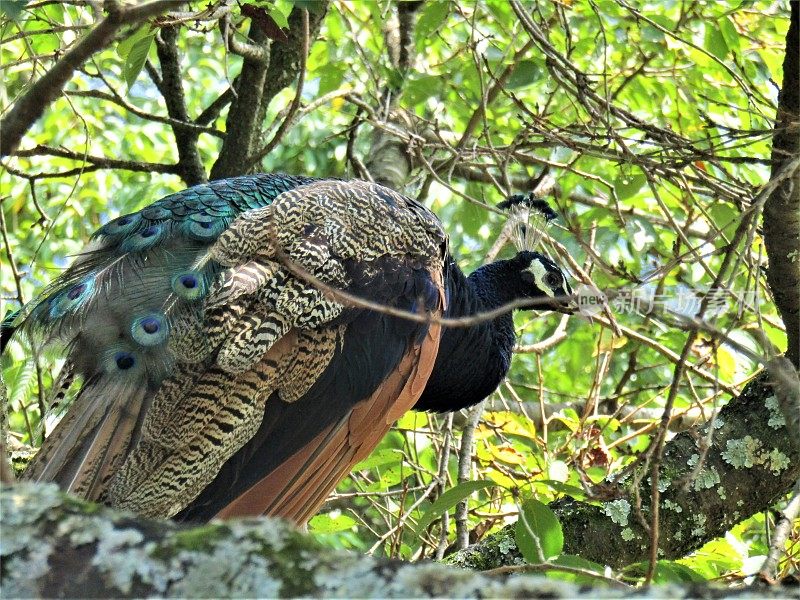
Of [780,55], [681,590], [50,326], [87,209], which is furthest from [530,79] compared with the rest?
[87,209]

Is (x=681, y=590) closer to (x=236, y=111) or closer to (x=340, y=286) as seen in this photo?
(x=340, y=286)

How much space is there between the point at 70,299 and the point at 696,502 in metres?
1.93

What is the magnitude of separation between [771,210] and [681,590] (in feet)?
5.57

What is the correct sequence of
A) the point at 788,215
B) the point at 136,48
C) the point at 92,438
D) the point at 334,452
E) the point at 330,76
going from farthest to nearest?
the point at 330,76, the point at 334,452, the point at 92,438, the point at 136,48, the point at 788,215

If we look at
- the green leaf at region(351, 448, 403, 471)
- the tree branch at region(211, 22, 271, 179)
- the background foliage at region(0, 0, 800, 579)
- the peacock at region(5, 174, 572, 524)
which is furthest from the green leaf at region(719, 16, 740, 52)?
the green leaf at region(351, 448, 403, 471)

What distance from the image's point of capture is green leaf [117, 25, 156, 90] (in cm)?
254

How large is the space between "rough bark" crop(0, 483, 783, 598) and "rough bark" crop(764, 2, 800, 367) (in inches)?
63.6

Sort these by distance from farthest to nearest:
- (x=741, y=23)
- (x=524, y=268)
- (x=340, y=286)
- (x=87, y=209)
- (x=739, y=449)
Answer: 1. (x=87, y=209)
2. (x=741, y=23)
3. (x=524, y=268)
4. (x=340, y=286)
5. (x=739, y=449)

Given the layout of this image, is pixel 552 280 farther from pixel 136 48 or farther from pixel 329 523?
pixel 136 48

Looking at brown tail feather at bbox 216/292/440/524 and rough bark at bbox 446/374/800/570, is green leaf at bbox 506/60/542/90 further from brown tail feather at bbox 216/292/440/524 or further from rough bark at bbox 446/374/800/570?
rough bark at bbox 446/374/800/570

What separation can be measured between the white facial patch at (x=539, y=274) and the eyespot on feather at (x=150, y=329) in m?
1.70

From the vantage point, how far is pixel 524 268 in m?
4.06

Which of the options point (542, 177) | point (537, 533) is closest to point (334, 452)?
point (537, 533)

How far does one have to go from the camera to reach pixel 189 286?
2938 millimetres
